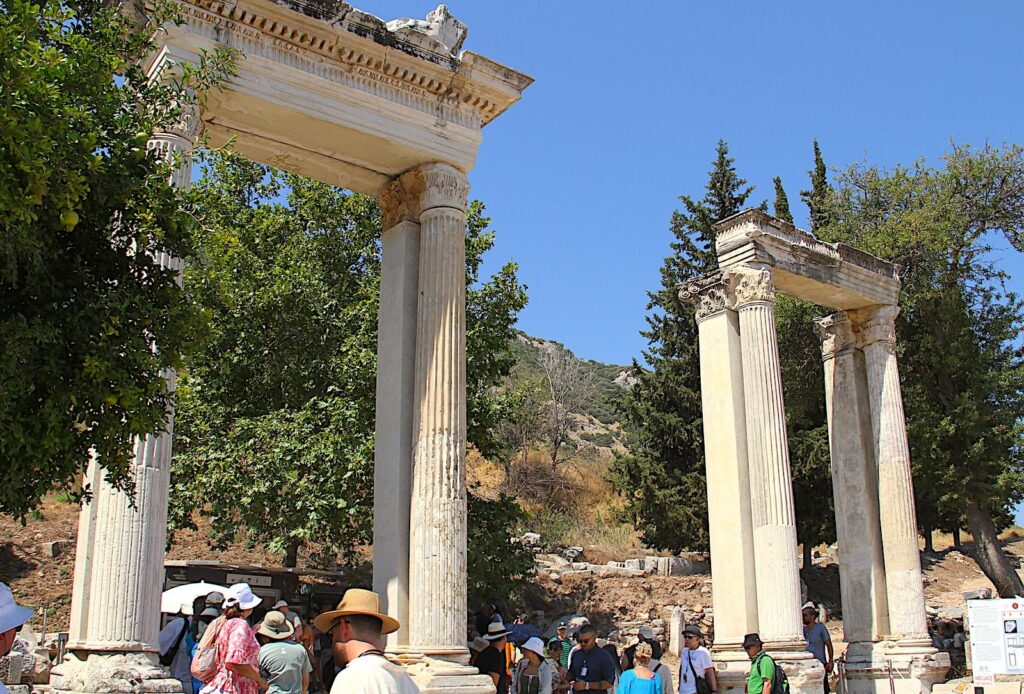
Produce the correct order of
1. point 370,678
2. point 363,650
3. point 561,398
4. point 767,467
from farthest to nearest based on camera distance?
point 561,398 → point 767,467 → point 363,650 → point 370,678

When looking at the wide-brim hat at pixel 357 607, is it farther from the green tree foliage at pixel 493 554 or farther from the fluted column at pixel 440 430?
the green tree foliage at pixel 493 554

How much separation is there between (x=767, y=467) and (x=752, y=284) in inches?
118

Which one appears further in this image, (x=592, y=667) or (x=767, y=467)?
(x=767, y=467)

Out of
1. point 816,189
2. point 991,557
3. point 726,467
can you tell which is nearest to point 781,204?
point 816,189

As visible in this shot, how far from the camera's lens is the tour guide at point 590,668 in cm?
998

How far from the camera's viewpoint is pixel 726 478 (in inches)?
607

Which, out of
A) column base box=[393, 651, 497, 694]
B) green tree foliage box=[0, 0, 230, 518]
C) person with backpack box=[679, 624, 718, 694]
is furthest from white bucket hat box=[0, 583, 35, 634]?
person with backpack box=[679, 624, 718, 694]

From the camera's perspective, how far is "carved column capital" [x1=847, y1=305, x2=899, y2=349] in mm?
18172

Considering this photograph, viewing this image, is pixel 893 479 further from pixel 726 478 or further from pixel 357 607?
pixel 357 607

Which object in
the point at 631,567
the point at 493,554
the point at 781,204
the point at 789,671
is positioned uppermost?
the point at 781,204

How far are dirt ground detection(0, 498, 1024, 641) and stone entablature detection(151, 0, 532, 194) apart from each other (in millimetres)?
12166

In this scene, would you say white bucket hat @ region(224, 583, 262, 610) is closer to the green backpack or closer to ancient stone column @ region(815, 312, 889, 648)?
the green backpack

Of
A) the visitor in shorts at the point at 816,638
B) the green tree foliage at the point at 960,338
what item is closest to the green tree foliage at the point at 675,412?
the green tree foliage at the point at 960,338

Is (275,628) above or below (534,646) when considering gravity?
above
